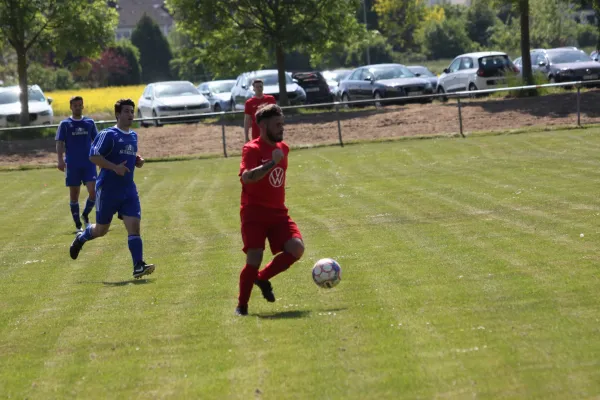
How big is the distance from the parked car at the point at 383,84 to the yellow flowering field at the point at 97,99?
15.1 metres

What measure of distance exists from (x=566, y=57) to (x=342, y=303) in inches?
1174

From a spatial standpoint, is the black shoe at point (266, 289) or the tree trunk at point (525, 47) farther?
the tree trunk at point (525, 47)

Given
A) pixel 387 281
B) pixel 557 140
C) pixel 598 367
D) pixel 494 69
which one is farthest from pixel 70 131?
pixel 494 69

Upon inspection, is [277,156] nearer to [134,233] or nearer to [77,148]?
[134,233]

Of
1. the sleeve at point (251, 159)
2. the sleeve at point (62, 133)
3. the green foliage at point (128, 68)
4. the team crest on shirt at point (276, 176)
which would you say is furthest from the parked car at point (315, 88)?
the green foliage at point (128, 68)

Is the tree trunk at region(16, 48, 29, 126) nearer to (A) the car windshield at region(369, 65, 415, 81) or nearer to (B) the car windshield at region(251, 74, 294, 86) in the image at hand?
(B) the car windshield at region(251, 74, 294, 86)

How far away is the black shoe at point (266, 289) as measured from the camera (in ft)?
28.3

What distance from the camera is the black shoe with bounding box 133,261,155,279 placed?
10.4 metres

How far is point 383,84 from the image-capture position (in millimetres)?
34406

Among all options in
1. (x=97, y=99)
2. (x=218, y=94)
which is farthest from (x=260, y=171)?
(x=97, y=99)

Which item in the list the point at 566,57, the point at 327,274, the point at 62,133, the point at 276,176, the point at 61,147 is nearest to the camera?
the point at 276,176

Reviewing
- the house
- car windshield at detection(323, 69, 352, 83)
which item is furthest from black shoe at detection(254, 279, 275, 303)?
the house

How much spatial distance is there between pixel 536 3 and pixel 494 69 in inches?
1301

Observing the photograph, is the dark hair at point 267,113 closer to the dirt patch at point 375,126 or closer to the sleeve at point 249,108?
the sleeve at point 249,108
